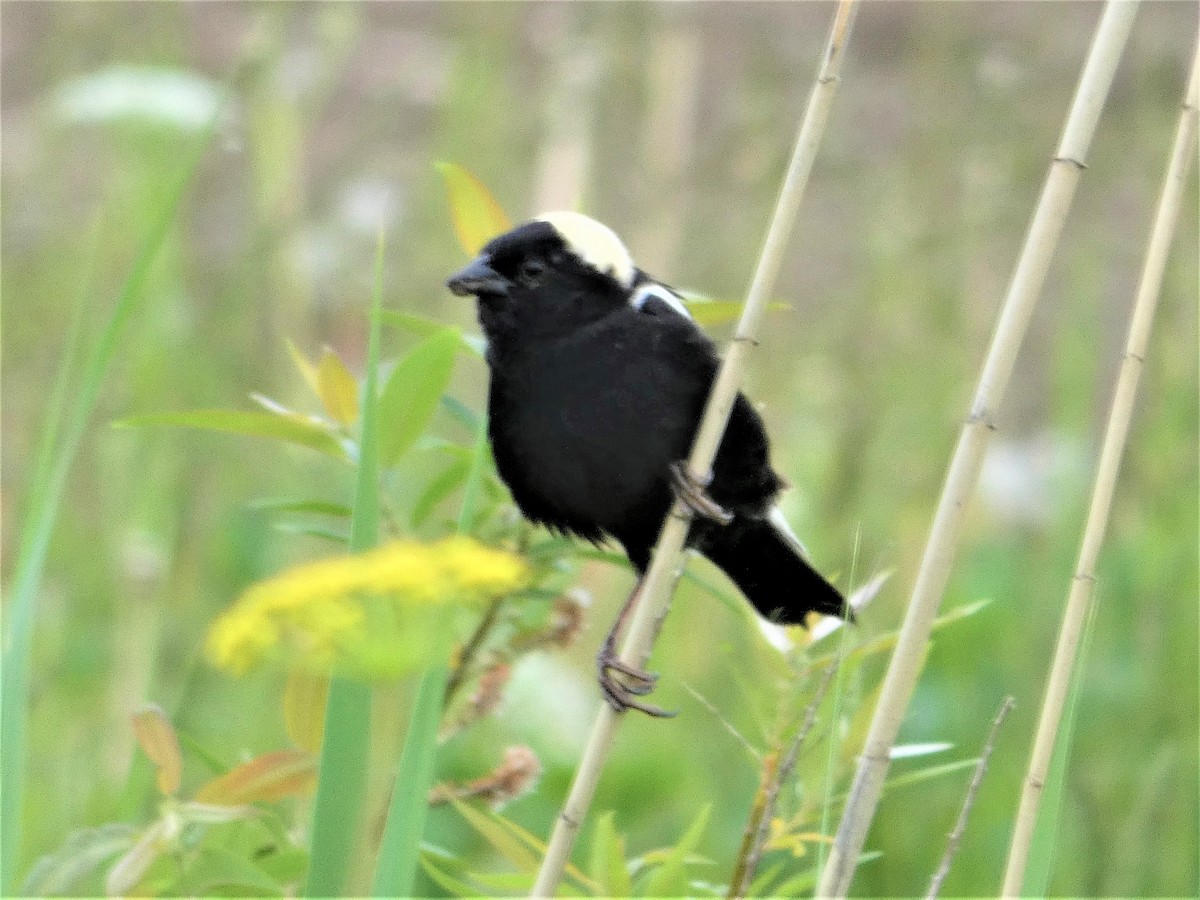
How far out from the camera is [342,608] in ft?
2.39

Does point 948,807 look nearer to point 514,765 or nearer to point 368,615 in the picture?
point 514,765

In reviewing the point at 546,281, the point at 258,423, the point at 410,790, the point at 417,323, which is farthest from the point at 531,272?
the point at 410,790

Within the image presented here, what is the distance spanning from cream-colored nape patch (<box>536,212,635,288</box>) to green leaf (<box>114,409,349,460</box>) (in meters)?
0.47

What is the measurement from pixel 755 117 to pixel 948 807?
3.77 feet

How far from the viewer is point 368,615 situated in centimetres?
73

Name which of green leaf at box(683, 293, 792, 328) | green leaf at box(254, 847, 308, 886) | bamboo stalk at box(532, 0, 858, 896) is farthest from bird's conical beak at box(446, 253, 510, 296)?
green leaf at box(254, 847, 308, 886)

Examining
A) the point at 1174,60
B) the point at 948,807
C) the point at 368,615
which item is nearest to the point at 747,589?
the point at 948,807

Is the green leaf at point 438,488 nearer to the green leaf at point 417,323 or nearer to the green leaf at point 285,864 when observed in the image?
the green leaf at point 417,323

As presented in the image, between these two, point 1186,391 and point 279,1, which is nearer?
point 279,1

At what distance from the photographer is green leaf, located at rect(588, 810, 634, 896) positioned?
1122 mm

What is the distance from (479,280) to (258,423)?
18.0 inches

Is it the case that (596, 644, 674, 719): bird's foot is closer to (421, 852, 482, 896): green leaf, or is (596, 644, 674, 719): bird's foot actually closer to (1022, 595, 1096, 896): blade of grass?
(421, 852, 482, 896): green leaf

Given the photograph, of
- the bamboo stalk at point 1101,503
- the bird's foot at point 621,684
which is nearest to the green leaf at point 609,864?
the bird's foot at point 621,684

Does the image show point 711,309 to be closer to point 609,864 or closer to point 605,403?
point 605,403
